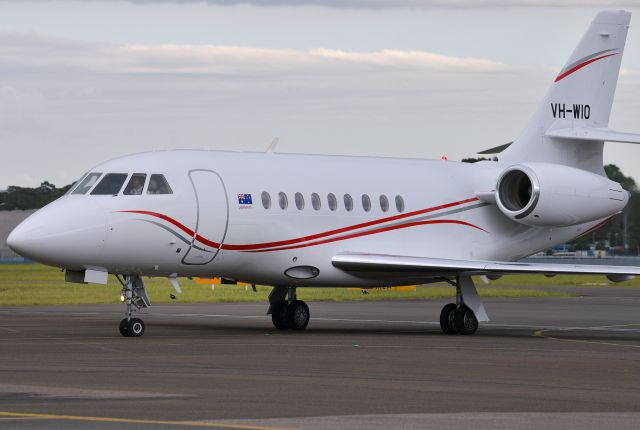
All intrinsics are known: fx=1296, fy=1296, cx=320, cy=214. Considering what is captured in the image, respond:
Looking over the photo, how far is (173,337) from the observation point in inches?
976

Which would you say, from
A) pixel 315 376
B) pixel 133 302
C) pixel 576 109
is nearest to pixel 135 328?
pixel 133 302

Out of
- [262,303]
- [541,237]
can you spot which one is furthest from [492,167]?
[262,303]

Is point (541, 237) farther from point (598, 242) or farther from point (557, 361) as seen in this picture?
point (598, 242)

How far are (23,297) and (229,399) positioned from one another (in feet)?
98.6

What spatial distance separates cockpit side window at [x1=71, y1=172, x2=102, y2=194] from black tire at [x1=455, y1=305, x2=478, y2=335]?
8.29 metres

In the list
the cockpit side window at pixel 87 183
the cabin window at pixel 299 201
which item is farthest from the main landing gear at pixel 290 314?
the cockpit side window at pixel 87 183

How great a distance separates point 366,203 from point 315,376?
39.0 ft

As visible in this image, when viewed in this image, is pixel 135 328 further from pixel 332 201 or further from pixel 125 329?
pixel 332 201

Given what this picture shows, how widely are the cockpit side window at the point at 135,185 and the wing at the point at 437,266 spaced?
4634 millimetres

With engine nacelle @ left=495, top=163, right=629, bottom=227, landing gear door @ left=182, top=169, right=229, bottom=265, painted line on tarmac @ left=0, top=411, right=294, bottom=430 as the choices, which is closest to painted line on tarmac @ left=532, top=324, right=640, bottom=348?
engine nacelle @ left=495, top=163, right=629, bottom=227

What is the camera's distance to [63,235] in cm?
2370

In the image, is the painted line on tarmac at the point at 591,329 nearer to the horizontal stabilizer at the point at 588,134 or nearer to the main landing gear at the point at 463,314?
the main landing gear at the point at 463,314

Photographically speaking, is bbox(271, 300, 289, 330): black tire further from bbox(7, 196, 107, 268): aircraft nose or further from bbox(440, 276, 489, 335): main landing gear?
bbox(7, 196, 107, 268): aircraft nose

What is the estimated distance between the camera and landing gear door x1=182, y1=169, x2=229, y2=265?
25516 millimetres
